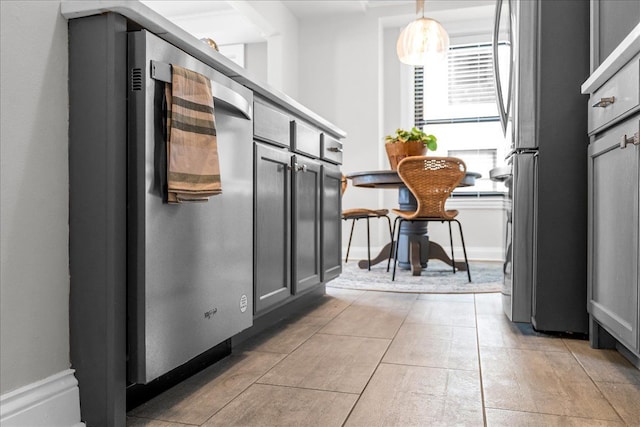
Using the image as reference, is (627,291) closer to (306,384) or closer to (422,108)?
(306,384)

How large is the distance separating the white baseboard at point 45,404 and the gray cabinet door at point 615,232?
131 cm

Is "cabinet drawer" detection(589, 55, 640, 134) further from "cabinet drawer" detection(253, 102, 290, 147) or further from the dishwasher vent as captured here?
the dishwasher vent

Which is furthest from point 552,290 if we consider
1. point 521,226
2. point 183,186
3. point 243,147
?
point 183,186

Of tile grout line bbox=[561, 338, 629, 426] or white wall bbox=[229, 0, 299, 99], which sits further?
white wall bbox=[229, 0, 299, 99]

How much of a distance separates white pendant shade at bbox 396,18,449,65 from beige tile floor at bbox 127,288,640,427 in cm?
291

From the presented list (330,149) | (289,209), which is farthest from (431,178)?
(289,209)

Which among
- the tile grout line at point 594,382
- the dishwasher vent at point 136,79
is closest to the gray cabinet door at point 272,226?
the dishwasher vent at point 136,79

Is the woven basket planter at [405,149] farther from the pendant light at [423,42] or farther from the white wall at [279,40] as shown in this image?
the white wall at [279,40]

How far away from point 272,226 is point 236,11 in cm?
371

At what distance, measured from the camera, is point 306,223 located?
2.25 metres

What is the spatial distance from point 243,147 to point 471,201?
4.03 m

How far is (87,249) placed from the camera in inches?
42.1

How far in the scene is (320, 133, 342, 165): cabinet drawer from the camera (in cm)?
251

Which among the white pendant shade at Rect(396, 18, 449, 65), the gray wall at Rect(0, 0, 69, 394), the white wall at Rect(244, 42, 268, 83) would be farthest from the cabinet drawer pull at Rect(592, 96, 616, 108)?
the white wall at Rect(244, 42, 268, 83)
